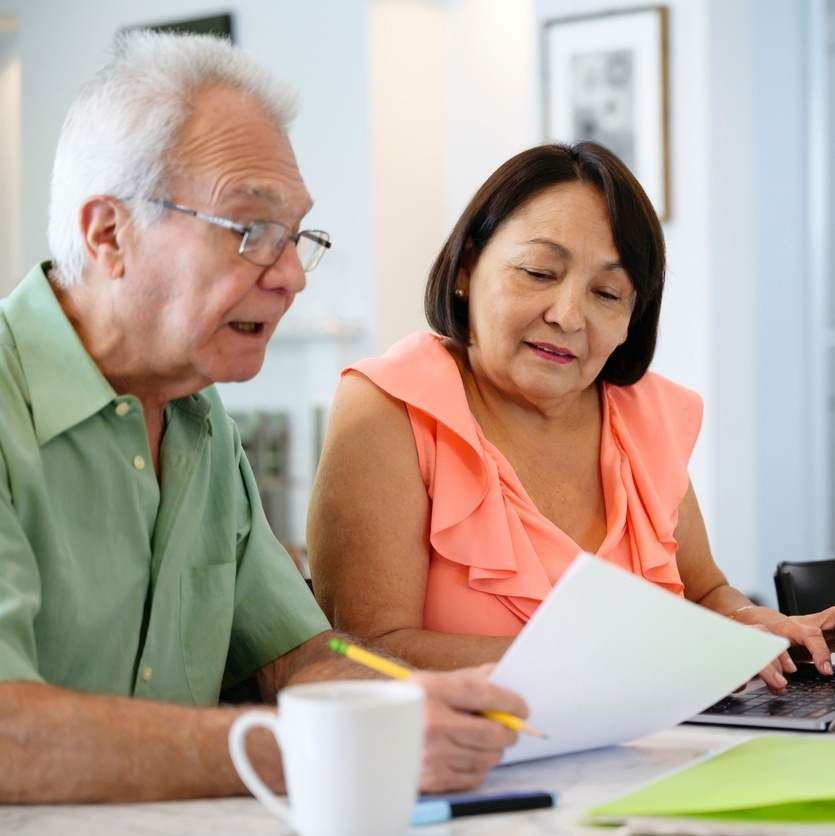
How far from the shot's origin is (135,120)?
1239 mm

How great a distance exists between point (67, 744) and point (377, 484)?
28.8 inches

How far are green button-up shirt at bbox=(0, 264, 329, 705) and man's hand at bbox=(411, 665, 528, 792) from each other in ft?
1.11

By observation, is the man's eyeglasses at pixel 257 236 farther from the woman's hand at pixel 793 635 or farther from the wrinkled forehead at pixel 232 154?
the woman's hand at pixel 793 635

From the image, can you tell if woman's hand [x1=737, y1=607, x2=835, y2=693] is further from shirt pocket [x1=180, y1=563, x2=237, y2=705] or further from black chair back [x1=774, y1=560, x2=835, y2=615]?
shirt pocket [x1=180, y1=563, x2=237, y2=705]

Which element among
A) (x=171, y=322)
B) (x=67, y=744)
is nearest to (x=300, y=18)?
(x=171, y=322)

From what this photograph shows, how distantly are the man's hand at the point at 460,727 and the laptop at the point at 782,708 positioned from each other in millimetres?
347

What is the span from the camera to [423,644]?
1550 millimetres

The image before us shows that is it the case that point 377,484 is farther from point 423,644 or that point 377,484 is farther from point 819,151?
point 819,151

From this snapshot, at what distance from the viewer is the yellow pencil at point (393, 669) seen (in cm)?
94

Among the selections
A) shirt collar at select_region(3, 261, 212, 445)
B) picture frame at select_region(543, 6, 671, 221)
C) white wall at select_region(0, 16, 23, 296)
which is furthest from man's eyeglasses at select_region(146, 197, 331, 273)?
white wall at select_region(0, 16, 23, 296)

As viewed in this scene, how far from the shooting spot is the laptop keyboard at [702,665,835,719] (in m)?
1.28

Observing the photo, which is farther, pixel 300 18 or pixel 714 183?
pixel 300 18

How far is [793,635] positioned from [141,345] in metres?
0.88

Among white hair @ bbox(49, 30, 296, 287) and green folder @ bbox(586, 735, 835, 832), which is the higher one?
white hair @ bbox(49, 30, 296, 287)
